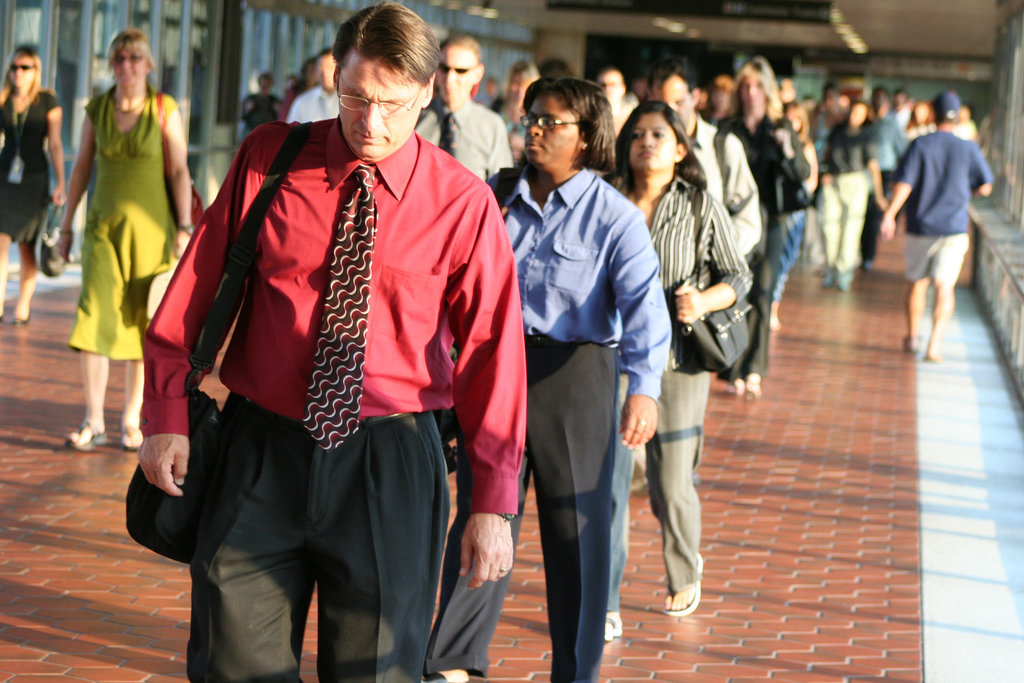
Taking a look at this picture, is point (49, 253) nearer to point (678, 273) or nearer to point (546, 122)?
point (678, 273)

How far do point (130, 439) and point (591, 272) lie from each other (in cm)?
400

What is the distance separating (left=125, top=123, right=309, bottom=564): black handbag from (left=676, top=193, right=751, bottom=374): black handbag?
8.39ft

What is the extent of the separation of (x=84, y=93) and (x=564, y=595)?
13.6 m

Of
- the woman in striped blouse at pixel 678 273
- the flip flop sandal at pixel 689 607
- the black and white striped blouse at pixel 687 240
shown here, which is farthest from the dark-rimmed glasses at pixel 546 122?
the flip flop sandal at pixel 689 607

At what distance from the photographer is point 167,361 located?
2.75 meters

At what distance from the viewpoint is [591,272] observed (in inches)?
168

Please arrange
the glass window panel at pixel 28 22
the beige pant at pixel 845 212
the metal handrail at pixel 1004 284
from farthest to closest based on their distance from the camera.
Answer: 1. the beige pant at pixel 845 212
2. the glass window panel at pixel 28 22
3. the metal handrail at pixel 1004 284

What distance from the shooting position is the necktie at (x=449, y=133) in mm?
7254

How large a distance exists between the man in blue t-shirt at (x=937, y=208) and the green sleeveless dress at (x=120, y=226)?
7.10 metres

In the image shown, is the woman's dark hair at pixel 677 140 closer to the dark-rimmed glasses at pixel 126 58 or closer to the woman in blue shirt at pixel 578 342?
the woman in blue shirt at pixel 578 342

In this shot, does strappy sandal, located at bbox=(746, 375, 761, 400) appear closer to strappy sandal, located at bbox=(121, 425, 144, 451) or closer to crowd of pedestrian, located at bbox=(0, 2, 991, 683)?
crowd of pedestrian, located at bbox=(0, 2, 991, 683)

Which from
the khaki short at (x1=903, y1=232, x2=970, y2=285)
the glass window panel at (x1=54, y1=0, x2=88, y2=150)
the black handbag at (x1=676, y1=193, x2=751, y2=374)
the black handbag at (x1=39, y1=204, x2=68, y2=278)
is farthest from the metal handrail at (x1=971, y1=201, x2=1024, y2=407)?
the glass window panel at (x1=54, y1=0, x2=88, y2=150)

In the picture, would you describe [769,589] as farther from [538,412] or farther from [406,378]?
[406,378]

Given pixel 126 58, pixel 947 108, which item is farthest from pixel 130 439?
pixel 947 108
